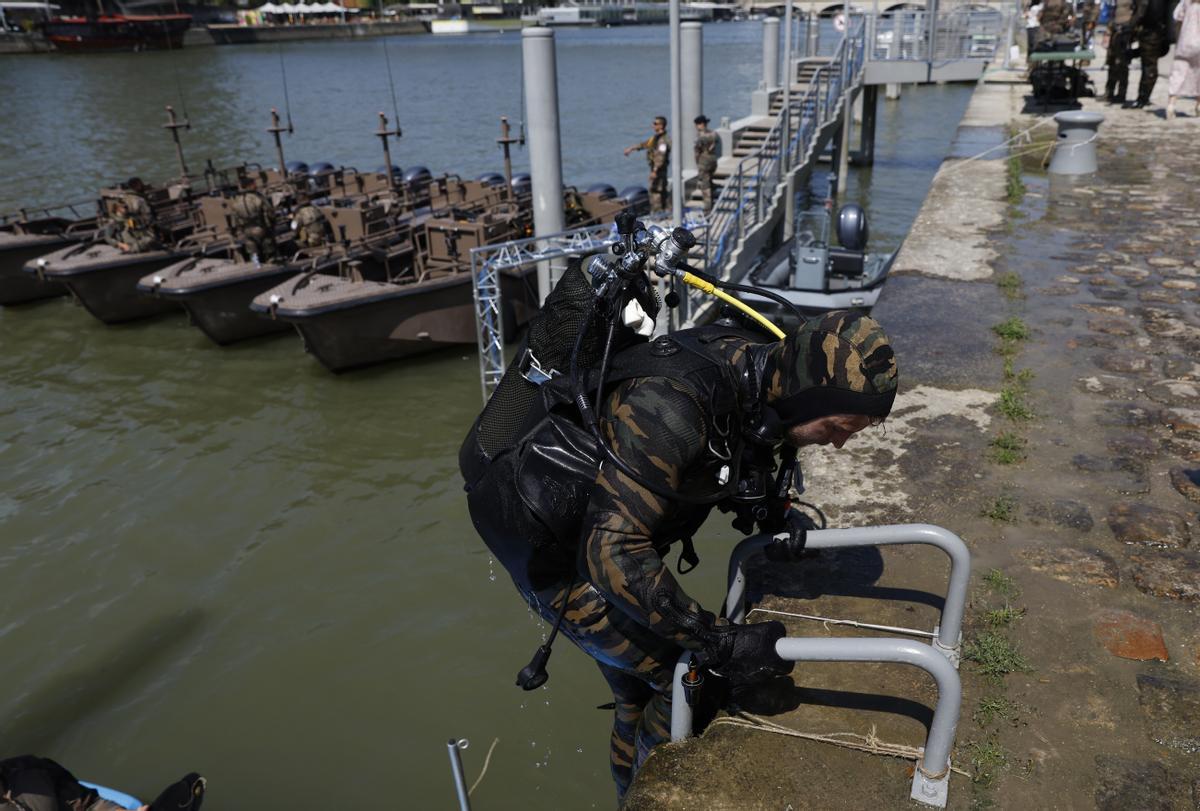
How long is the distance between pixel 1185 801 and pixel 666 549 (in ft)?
5.06

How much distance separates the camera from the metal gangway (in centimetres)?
1183

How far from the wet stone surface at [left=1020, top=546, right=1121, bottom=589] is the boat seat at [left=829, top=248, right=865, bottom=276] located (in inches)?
403

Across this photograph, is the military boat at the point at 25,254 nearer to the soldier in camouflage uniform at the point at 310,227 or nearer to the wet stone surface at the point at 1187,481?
the soldier in camouflage uniform at the point at 310,227

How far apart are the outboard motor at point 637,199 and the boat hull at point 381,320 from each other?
3512 mm

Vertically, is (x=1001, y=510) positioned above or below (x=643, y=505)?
below

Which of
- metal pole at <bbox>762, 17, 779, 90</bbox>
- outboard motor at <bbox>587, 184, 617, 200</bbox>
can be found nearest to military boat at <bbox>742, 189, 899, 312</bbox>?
outboard motor at <bbox>587, 184, 617, 200</bbox>

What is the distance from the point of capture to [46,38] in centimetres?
5900

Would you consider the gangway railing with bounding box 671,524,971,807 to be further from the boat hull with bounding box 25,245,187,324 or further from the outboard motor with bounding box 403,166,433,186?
the outboard motor with bounding box 403,166,433,186

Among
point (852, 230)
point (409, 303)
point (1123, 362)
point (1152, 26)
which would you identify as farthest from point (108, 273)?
point (1152, 26)

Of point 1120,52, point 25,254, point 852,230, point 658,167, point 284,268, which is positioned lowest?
point 25,254

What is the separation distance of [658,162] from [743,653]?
45.8ft

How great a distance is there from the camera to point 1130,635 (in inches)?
117

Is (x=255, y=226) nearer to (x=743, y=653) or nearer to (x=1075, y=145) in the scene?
(x=1075, y=145)

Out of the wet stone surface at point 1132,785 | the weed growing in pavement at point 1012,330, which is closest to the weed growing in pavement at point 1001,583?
the wet stone surface at point 1132,785
